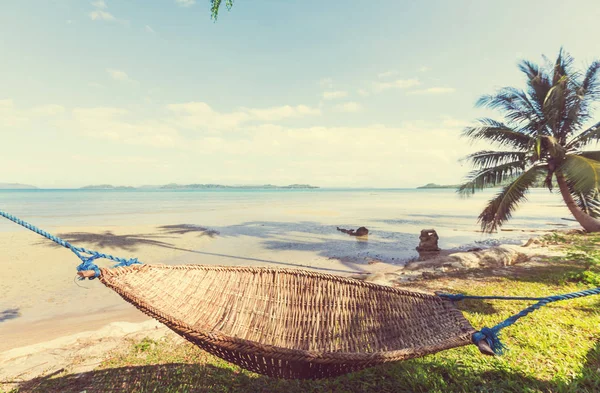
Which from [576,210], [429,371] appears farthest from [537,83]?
[429,371]

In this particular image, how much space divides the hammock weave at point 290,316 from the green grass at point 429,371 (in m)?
0.36

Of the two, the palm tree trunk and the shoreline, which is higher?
the palm tree trunk

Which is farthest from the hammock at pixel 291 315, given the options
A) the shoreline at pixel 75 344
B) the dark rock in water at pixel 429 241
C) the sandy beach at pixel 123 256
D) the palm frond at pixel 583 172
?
the dark rock in water at pixel 429 241

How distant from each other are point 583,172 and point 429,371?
257 inches

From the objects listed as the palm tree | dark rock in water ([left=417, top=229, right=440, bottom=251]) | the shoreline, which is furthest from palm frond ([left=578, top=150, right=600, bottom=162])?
the shoreline

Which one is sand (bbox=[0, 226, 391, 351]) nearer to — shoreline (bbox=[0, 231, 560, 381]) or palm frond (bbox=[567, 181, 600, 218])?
shoreline (bbox=[0, 231, 560, 381])

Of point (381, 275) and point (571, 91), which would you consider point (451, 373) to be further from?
point (571, 91)

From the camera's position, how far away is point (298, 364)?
70.1 inches

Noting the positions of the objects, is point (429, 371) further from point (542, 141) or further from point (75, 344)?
point (542, 141)

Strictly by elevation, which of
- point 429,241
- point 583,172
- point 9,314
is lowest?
point 9,314

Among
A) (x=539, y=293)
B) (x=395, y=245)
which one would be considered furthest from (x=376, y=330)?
(x=395, y=245)

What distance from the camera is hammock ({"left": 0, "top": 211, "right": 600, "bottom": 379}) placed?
69.6 inches

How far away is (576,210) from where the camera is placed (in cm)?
771

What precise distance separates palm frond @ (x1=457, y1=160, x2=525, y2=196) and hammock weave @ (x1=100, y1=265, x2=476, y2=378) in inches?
276
